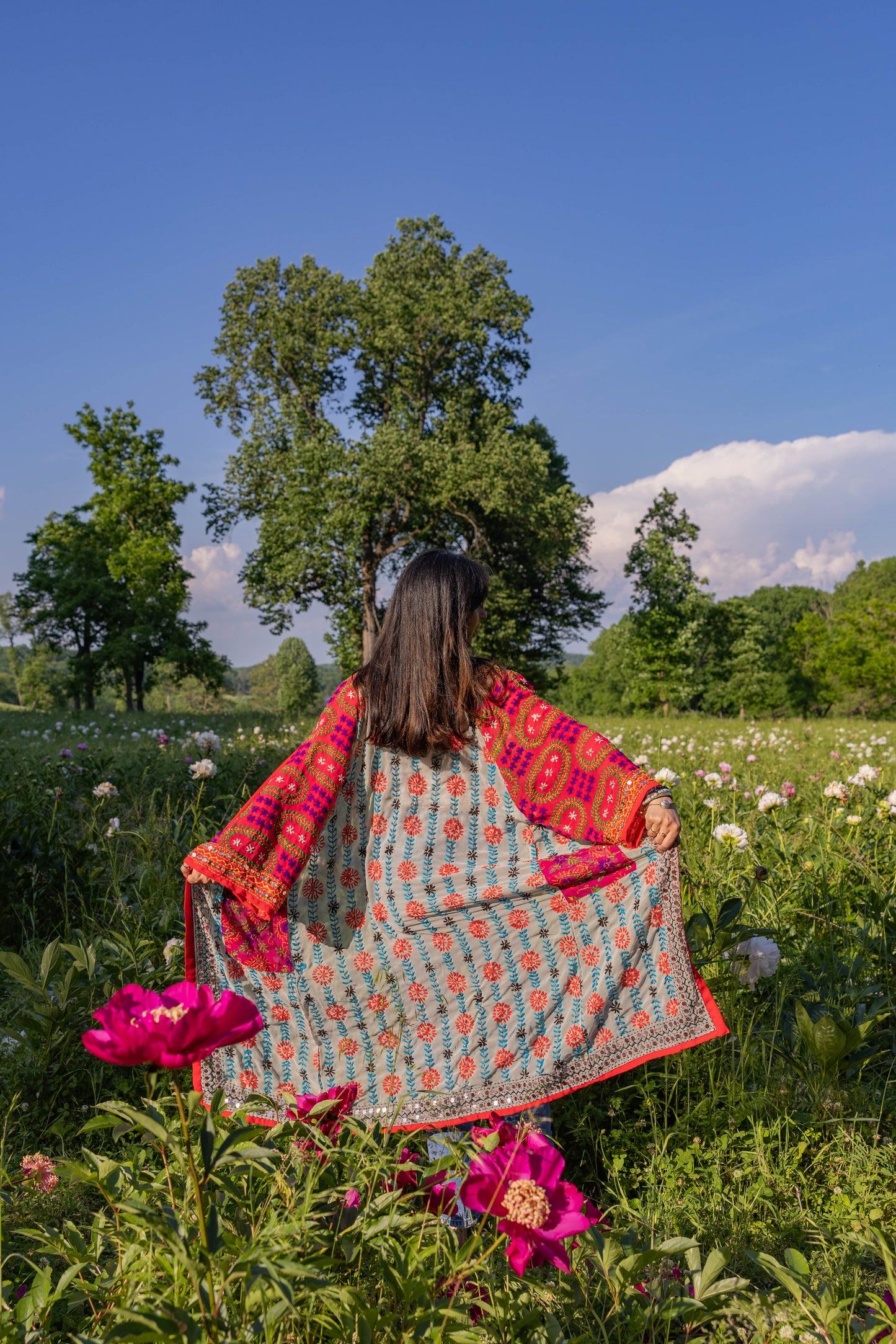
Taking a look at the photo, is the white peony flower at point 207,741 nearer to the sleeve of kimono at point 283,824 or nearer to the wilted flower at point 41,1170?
the sleeve of kimono at point 283,824

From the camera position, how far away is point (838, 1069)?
7.65 ft

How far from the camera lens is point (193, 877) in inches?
87.3

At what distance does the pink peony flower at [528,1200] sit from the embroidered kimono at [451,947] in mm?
939

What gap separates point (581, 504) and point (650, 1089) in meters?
19.5

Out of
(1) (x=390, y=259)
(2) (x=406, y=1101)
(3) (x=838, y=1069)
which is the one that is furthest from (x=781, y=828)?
(1) (x=390, y=259)

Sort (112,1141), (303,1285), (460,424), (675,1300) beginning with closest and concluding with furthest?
(303,1285) → (675,1300) → (112,1141) → (460,424)

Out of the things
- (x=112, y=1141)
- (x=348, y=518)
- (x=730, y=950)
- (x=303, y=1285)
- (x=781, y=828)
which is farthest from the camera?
(x=348, y=518)

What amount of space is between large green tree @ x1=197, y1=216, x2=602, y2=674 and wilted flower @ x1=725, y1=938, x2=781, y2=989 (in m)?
16.4

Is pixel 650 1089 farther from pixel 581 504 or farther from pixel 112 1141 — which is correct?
pixel 581 504

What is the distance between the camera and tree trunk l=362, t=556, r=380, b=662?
64.5 feet

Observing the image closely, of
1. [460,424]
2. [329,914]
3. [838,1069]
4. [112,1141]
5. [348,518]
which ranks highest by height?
[460,424]

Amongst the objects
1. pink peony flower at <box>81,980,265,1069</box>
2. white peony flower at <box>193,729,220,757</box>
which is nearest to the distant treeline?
white peony flower at <box>193,729,220,757</box>

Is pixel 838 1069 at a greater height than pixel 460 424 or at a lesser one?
lesser

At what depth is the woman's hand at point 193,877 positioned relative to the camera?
7.27 feet
